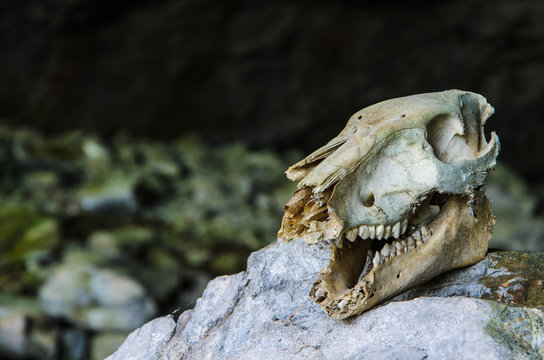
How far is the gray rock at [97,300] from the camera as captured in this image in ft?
9.59

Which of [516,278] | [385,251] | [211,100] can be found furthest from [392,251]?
[211,100]

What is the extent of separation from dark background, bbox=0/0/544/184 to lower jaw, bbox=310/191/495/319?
3311 mm

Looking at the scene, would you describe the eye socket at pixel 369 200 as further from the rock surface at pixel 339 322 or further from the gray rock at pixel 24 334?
the gray rock at pixel 24 334

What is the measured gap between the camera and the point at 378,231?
1.20 meters

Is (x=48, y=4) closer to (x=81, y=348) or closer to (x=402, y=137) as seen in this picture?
(x=81, y=348)

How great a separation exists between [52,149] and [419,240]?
142 inches

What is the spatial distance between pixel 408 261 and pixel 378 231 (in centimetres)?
9

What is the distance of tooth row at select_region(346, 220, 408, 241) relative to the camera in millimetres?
1177

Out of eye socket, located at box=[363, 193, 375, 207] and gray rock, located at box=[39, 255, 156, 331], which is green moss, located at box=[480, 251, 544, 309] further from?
gray rock, located at box=[39, 255, 156, 331]

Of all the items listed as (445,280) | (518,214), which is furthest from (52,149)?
(445,280)

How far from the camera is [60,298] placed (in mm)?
2973

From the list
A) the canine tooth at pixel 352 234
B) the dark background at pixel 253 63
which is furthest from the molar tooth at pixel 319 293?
the dark background at pixel 253 63

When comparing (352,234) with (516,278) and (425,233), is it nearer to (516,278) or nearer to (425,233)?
(425,233)

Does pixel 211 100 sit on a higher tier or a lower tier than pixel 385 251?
higher
